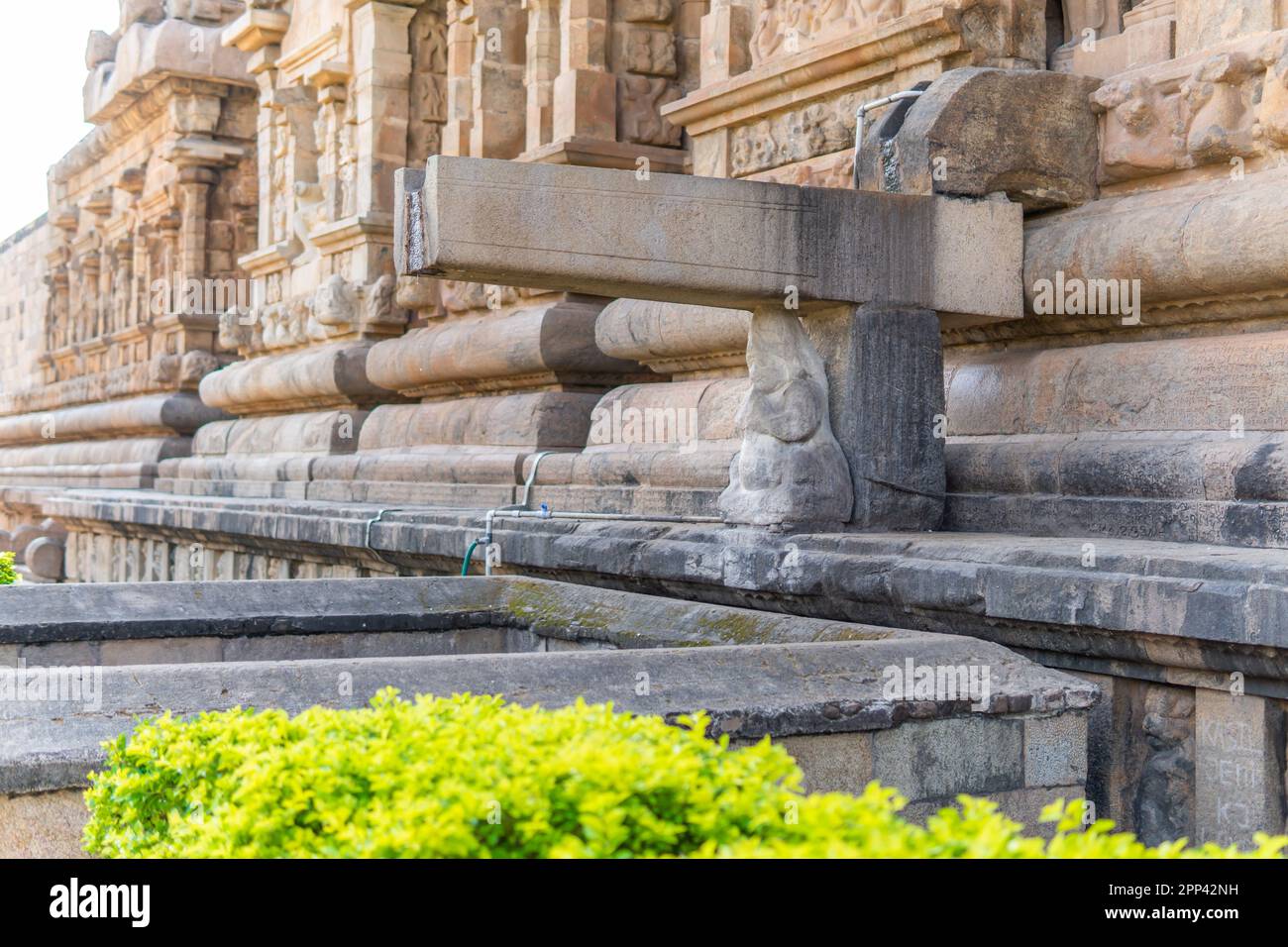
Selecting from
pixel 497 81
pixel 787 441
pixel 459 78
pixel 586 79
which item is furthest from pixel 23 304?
pixel 787 441

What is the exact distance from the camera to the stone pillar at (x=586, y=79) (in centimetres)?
913

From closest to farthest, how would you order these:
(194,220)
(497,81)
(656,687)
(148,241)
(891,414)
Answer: (656,687)
(891,414)
(497,81)
(194,220)
(148,241)

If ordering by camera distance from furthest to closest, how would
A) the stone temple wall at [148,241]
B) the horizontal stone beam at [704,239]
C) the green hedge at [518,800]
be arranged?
the stone temple wall at [148,241]
the horizontal stone beam at [704,239]
the green hedge at [518,800]

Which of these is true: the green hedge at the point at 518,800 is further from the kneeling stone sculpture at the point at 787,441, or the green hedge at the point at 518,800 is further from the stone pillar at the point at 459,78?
the stone pillar at the point at 459,78

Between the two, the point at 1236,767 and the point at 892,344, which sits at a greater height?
the point at 892,344

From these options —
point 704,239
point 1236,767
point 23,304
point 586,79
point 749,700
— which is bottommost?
point 1236,767

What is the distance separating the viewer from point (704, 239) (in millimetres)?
5023

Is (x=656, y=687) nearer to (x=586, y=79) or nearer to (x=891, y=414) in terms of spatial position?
(x=891, y=414)

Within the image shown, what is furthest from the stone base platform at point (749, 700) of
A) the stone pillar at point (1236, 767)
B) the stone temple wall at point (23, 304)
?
the stone temple wall at point (23, 304)

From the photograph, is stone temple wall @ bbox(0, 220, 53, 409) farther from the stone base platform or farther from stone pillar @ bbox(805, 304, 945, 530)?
the stone base platform

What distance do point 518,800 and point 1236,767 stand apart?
2395 millimetres

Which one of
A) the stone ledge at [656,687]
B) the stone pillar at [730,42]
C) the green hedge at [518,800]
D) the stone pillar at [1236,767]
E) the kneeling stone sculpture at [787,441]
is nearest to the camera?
the green hedge at [518,800]

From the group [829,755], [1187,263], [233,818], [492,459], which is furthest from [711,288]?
[492,459]

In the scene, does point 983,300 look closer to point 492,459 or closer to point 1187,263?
point 1187,263
